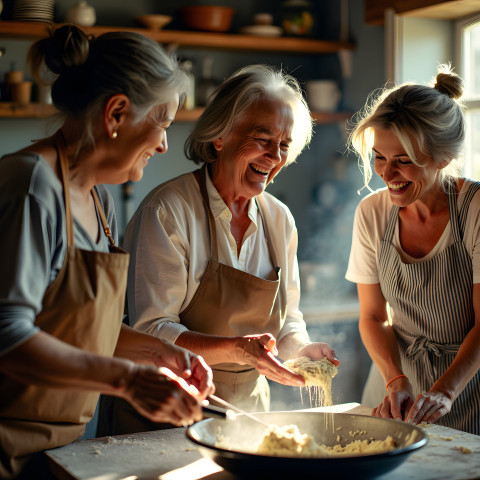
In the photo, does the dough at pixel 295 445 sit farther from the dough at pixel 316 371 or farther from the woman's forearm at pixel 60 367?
the woman's forearm at pixel 60 367

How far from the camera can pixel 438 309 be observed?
2105 millimetres

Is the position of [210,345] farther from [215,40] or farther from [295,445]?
[215,40]

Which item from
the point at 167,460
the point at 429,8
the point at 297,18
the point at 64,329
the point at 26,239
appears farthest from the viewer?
the point at 297,18

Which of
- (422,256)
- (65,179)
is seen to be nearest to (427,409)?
(422,256)

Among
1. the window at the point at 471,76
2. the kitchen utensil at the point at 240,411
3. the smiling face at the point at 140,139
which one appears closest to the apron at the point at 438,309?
the kitchen utensil at the point at 240,411

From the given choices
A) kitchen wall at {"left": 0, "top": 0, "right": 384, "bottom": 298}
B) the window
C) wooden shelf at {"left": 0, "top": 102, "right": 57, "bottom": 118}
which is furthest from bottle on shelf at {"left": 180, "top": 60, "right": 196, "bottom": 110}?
the window

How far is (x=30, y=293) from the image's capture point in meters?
1.22

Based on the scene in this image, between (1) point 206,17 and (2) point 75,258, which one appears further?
(1) point 206,17

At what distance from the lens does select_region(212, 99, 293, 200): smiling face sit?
2.07 m

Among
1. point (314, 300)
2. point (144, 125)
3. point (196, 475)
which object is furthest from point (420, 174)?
point (314, 300)

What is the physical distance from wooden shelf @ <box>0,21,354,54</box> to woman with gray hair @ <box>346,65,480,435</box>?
1822 millimetres

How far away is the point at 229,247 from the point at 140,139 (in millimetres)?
683

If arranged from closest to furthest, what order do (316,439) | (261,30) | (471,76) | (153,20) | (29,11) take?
1. (316,439)
2. (471,76)
3. (29,11)
4. (153,20)
5. (261,30)

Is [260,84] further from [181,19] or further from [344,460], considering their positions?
[181,19]
